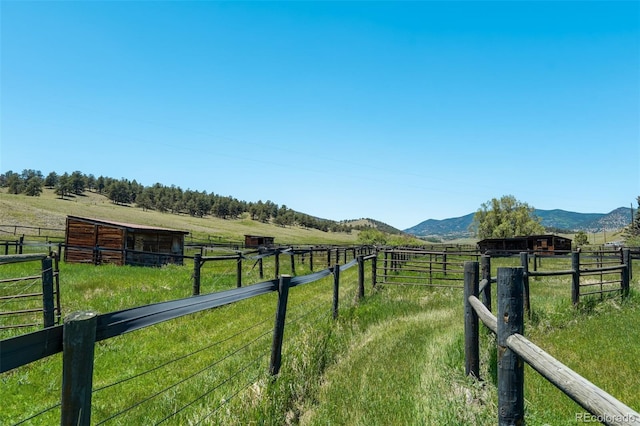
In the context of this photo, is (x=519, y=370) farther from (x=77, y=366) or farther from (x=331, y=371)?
(x=331, y=371)

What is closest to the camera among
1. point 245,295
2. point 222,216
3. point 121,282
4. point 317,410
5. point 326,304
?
point 245,295

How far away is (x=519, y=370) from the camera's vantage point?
290 cm

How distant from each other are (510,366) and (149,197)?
147 metres

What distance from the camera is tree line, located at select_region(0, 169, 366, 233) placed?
389ft

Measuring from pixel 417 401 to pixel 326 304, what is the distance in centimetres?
591

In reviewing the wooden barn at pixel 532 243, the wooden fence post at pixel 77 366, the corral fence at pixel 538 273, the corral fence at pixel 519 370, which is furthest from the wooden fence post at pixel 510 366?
the wooden barn at pixel 532 243

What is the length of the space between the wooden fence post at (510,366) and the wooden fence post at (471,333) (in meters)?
1.87

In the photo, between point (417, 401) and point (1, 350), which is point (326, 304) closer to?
point (417, 401)

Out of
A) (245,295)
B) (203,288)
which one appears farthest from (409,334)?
(203,288)

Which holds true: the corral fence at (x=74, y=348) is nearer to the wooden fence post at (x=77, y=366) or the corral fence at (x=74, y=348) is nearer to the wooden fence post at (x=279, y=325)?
the wooden fence post at (x=77, y=366)

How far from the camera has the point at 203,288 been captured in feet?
47.3

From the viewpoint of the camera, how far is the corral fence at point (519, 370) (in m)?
1.57

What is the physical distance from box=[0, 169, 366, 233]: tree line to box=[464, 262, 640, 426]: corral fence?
417 feet

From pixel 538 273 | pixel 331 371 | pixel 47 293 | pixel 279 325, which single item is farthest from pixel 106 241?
pixel 538 273
